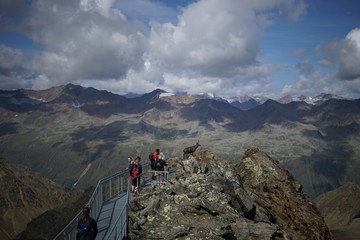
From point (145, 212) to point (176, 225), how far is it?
7.74ft

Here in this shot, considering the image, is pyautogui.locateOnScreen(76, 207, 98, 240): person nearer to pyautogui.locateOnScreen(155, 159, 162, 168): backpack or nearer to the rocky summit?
the rocky summit

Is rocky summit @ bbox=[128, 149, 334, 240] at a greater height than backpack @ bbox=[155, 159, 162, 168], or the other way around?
backpack @ bbox=[155, 159, 162, 168]

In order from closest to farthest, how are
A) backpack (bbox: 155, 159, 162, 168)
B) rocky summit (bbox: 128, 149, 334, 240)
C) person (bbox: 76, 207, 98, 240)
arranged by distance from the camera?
person (bbox: 76, 207, 98, 240), rocky summit (bbox: 128, 149, 334, 240), backpack (bbox: 155, 159, 162, 168)

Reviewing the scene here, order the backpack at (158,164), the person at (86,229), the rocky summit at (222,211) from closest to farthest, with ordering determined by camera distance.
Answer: the person at (86,229) < the rocky summit at (222,211) < the backpack at (158,164)

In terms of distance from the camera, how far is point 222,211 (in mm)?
16688

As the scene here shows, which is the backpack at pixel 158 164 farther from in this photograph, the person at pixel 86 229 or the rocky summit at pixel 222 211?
the person at pixel 86 229

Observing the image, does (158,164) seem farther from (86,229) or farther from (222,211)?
(86,229)

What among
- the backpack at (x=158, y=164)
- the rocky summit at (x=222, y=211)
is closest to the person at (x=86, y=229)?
the rocky summit at (x=222, y=211)

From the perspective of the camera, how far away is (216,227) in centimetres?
1480

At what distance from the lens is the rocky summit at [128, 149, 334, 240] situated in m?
14.8

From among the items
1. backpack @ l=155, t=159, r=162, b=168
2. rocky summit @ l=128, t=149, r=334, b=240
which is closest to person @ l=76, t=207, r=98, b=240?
rocky summit @ l=128, t=149, r=334, b=240

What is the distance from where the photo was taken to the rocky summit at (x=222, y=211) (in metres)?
14.8

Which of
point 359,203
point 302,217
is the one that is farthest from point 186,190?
point 359,203

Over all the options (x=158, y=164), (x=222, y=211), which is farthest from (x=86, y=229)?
(x=158, y=164)
